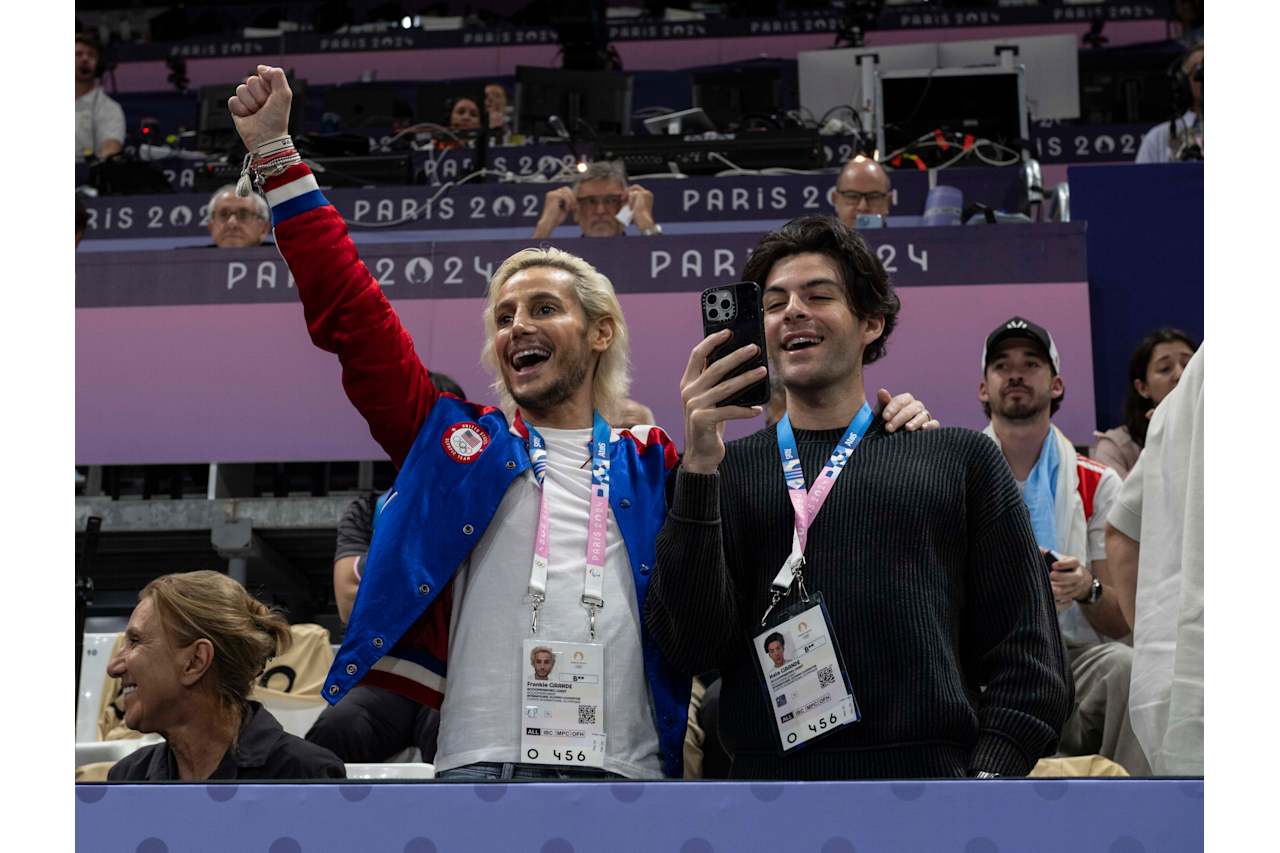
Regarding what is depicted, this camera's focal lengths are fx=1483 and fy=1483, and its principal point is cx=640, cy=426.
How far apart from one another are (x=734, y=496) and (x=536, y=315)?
0.45 meters

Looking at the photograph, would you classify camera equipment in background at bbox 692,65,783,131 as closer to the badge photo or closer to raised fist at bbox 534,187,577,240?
raised fist at bbox 534,187,577,240

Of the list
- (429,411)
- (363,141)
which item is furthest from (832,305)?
(363,141)

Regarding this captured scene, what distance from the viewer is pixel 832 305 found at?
2.09 m

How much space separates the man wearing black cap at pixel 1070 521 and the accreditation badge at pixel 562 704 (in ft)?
4.12

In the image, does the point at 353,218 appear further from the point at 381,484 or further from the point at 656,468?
the point at 656,468

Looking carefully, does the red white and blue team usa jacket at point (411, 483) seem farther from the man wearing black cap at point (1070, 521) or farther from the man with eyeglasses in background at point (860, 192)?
the man with eyeglasses in background at point (860, 192)

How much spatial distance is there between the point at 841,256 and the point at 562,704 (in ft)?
2.48

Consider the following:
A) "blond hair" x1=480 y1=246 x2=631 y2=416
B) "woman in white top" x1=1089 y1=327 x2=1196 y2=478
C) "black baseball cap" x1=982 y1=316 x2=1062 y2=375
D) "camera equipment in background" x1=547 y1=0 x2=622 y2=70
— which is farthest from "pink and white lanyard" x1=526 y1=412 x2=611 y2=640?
"camera equipment in background" x1=547 y1=0 x2=622 y2=70

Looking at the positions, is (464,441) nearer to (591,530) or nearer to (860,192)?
(591,530)

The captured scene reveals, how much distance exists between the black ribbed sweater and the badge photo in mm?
315

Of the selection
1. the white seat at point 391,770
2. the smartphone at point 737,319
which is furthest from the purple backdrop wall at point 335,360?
the smartphone at point 737,319

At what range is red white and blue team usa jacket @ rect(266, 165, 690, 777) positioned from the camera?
1.97 m

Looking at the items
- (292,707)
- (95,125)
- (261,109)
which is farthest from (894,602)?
(95,125)

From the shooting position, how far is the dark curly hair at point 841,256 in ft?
6.98
